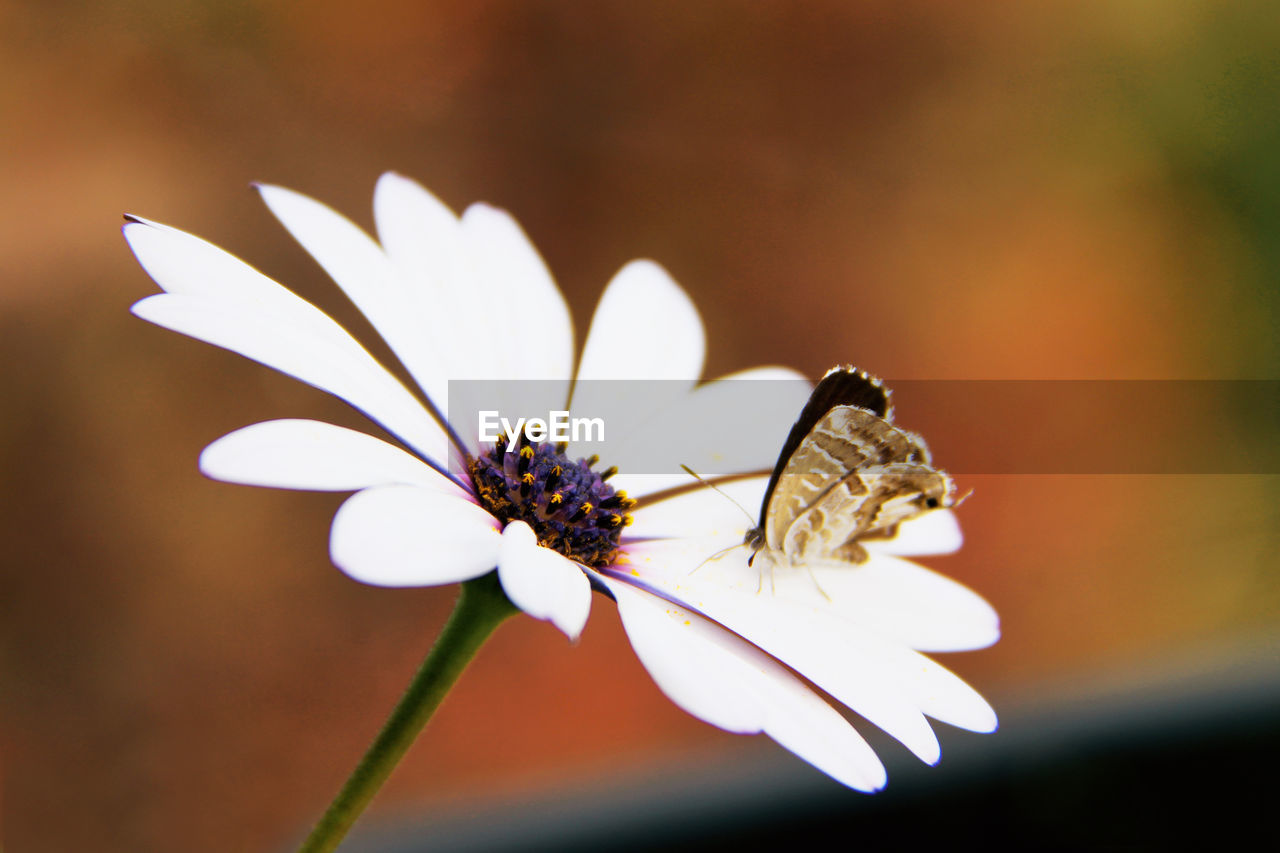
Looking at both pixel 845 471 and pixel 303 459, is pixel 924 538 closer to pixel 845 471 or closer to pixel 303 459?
pixel 845 471

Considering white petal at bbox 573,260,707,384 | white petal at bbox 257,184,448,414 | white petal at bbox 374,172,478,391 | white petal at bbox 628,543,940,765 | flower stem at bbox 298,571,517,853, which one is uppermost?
white petal at bbox 573,260,707,384

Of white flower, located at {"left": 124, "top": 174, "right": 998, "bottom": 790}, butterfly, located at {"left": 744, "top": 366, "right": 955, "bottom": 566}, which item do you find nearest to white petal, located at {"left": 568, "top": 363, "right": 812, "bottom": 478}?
white flower, located at {"left": 124, "top": 174, "right": 998, "bottom": 790}

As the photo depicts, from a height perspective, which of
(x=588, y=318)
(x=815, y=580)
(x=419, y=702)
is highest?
(x=588, y=318)

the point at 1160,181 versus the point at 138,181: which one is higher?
the point at 1160,181

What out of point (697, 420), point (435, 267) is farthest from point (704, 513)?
point (435, 267)

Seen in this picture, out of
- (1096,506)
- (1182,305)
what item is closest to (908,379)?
(1096,506)

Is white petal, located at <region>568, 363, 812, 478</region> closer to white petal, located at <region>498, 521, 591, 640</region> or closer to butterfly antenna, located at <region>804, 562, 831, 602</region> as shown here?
butterfly antenna, located at <region>804, 562, 831, 602</region>

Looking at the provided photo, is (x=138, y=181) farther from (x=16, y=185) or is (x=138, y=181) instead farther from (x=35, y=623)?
(x=35, y=623)
